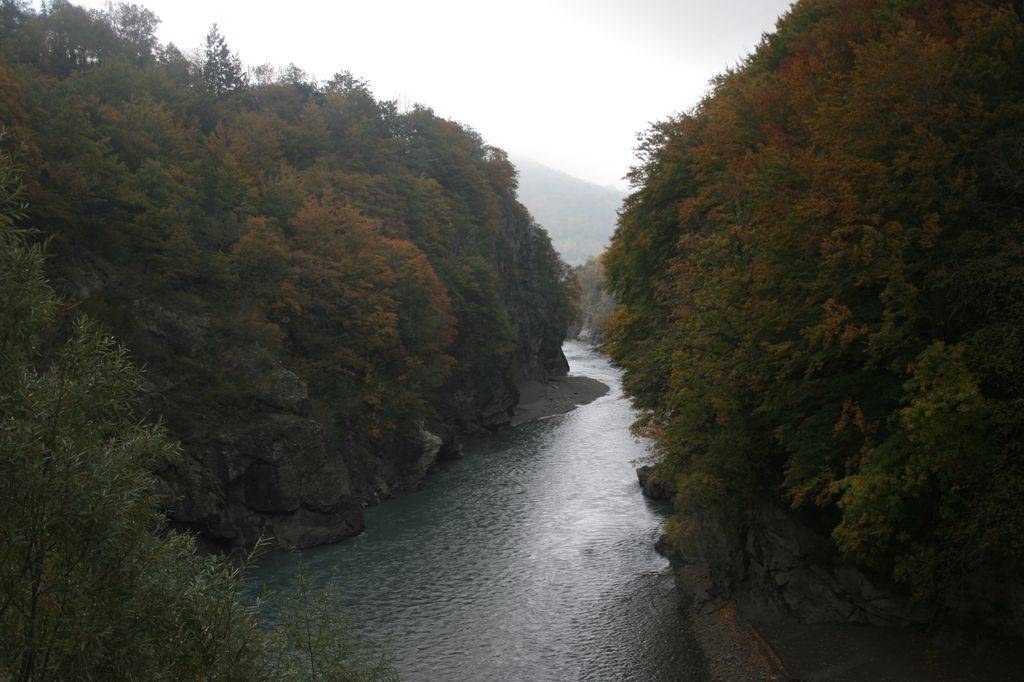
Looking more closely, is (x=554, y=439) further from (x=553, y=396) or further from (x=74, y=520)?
(x=74, y=520)

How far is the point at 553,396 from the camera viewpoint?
70.8 metres

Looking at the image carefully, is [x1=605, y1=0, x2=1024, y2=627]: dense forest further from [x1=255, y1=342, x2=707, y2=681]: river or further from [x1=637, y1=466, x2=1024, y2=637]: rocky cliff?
[x1=255, y1=342, x2=707, y2=681]: river

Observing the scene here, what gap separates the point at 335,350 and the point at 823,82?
94.3 ft

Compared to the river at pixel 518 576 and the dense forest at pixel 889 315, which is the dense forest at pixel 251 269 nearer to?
the river at pixel 518 576

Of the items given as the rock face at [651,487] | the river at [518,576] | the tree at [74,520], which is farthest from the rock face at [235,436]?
the tree at [74,520]

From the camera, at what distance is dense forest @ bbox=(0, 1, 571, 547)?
30.2 m

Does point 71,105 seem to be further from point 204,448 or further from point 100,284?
point 204,448

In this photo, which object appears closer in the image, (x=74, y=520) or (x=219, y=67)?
(x=74, y=520)

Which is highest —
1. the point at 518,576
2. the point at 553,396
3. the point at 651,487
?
the point at 651,487

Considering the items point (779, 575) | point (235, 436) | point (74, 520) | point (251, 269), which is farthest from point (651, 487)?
point (74, 520)

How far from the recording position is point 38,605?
8352mm

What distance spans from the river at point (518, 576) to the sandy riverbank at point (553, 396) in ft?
60.3

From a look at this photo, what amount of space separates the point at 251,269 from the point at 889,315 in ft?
105

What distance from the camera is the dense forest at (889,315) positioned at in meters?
13.6
